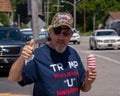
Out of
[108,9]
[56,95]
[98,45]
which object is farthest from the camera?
[108,9]

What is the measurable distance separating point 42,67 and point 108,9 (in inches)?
4431

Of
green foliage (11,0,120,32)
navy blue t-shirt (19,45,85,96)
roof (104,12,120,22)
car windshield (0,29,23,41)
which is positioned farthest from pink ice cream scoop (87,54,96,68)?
green foliage (11,0,120,32)

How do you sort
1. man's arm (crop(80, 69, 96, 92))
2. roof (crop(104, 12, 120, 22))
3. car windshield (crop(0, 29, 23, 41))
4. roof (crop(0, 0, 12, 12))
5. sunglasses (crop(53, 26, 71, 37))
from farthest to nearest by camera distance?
roof (crop(104, 12, 120, 22)) → roof (crop(0, 0, 12, 12)) → car windshield (crop(0, 29, 23, 41)) → man's arm (crop(80, 69, 96, 92)) → sunglasses (crop(53, 26, 71, 37))

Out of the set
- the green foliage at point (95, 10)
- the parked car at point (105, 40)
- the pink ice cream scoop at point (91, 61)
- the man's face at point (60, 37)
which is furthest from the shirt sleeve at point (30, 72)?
the green foliage at point (95, 10)

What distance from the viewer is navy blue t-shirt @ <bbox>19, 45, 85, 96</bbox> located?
4695 millimetres

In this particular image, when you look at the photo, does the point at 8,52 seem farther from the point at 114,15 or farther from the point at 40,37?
the point at 114,15

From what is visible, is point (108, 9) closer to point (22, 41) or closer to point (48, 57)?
point (22, 41)

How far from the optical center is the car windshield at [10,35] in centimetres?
1895

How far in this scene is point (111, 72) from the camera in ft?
63.1

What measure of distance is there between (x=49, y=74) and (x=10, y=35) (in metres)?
14.6

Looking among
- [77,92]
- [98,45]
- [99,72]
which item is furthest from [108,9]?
[77,92]

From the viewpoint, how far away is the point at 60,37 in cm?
477

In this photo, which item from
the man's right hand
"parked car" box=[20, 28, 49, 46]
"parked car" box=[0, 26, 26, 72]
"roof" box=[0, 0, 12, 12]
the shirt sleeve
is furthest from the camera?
"roof" box=[0, 0, 12, 12]

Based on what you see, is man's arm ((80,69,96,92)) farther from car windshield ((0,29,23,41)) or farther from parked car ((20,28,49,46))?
car windshield ((0,29,23,41))
